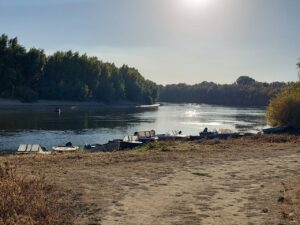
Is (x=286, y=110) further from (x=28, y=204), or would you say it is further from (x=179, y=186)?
(x=28, y=204)

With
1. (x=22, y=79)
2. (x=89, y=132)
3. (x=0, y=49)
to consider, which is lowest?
(x=89, y=132)

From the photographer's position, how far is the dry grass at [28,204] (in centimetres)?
988

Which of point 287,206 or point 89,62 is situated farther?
point 89,62

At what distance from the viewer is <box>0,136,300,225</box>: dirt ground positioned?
35.7ft

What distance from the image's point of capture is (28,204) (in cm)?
1067

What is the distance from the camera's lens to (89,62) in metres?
166

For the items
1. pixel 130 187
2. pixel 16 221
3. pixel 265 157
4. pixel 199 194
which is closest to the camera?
pixel 16 221

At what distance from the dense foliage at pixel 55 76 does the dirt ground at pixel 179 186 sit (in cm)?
12166

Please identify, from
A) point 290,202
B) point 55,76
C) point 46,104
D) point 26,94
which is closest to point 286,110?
point 290,202

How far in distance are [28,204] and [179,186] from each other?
5181 mm

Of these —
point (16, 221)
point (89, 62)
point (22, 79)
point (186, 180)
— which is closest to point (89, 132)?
point (186, 180)

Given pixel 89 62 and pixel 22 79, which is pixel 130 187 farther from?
pixel 89 62

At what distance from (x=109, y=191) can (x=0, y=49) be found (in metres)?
133

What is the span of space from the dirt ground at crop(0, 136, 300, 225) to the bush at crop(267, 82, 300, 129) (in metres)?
21.8
